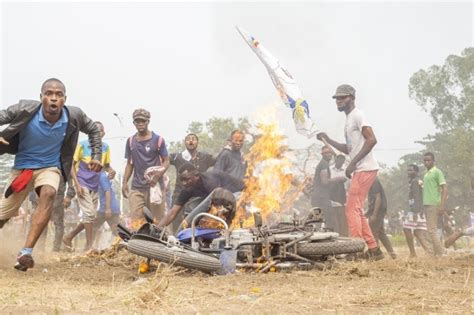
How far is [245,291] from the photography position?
4.82 metres

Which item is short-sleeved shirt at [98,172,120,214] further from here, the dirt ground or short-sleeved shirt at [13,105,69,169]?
short-sleeved shirt at [13,105,69,169]

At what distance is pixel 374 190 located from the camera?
11297 mm

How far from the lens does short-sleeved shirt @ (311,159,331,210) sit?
41.9ft

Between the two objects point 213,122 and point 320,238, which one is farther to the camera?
point 213,122

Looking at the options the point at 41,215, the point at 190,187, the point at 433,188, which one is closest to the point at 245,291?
the point at 41,215

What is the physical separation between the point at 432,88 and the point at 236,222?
4176 centimetres

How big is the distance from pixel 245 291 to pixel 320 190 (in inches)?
322

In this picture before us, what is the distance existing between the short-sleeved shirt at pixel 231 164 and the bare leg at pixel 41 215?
3.47m

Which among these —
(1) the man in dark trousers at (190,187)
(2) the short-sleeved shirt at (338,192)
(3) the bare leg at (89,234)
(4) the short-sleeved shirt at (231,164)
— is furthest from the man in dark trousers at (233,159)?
(2) the short-sleeved shirt at (338,192)

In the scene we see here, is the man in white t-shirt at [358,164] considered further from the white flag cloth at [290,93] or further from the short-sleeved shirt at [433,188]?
the short-sleeved shirt at [433,188]

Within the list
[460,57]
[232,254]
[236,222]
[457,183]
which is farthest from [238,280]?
[460,57]

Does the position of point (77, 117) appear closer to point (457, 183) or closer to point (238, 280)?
point (238, 280)

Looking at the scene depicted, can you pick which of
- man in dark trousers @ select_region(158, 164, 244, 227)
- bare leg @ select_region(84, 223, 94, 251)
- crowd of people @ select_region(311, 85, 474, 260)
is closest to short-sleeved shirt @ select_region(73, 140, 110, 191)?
bare leg @ select_region(84, 223, 94, 251)

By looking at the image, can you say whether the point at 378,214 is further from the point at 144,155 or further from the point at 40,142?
the point at 40,142
